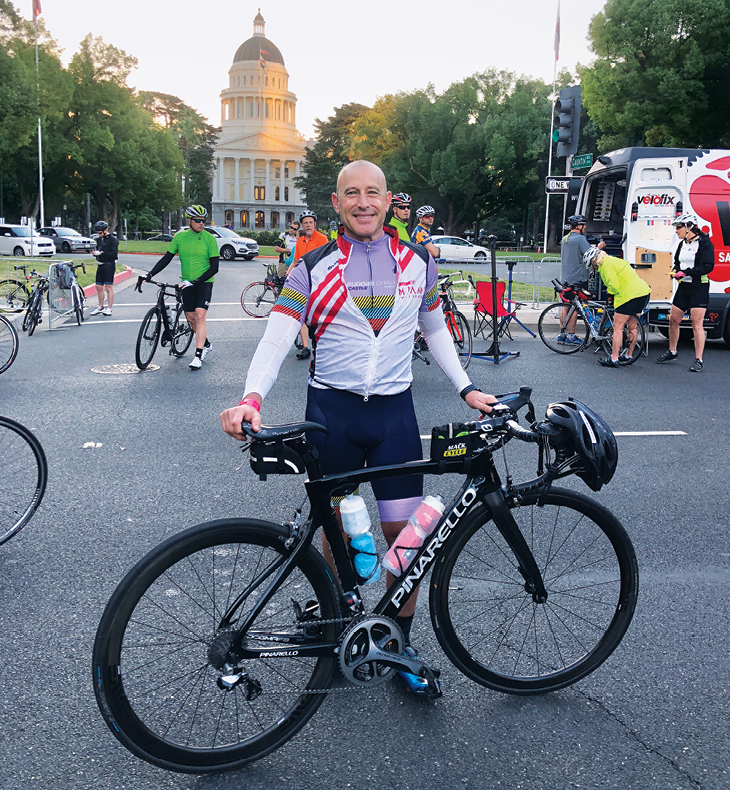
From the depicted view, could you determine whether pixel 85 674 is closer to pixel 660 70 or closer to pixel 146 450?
pixel 146 450

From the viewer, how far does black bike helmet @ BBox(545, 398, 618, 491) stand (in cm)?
272

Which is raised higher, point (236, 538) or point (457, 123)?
point (457, 123)

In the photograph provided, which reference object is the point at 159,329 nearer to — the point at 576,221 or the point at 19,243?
the point at 576,221

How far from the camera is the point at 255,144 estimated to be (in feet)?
398

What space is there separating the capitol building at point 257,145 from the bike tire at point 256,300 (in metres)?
108

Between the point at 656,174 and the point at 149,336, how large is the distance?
7.81 m

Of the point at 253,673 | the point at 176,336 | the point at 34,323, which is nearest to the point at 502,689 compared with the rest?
the point at 253,673

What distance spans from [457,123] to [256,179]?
7396 cm

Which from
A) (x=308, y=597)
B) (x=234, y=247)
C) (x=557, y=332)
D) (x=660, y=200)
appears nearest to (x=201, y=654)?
(x=308, y=597)

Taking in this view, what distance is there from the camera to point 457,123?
58.4 metres

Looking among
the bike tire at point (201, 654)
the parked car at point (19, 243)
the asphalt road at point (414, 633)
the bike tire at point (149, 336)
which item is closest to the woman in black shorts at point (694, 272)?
the asphalt road at point (414, 633)

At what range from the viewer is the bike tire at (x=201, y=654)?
2.35 metres

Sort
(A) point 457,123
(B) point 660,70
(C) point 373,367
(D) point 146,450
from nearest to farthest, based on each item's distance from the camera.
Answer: (C) point 373,367
(D) point 146,450
(B) point 660,70
(A) point 457,123

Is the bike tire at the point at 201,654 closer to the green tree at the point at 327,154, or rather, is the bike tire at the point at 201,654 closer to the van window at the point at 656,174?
the van window at the point at 656,174
